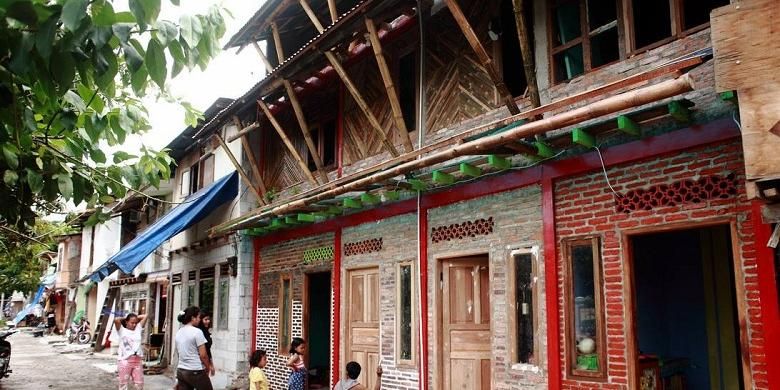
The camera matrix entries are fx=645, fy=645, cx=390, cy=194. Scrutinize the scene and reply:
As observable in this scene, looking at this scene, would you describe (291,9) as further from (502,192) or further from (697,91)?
(697,91)

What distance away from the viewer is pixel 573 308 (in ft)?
23.0

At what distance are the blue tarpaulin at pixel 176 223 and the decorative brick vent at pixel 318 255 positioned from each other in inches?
117

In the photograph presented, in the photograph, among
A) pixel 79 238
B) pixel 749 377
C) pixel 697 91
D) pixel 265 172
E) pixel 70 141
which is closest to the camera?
pixel 70 141

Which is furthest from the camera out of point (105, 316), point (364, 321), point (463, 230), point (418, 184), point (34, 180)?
point (105, 316)

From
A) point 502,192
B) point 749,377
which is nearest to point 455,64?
point 502,192

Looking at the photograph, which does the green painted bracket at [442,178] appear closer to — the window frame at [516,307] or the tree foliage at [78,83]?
the window frame at [516,307]

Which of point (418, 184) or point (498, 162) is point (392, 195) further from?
point (498, 162)

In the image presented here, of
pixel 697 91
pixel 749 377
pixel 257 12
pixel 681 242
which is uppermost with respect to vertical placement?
pixel 257 12

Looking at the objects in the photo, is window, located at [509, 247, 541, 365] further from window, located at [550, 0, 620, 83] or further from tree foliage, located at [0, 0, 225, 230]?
tree foliage, located at [0, 0, 225, 230]

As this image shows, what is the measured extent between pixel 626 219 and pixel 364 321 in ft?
16.9

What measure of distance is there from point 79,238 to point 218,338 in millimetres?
26839

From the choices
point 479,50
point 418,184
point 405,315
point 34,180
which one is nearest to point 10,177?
point 34,180

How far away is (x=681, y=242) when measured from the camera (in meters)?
9.70

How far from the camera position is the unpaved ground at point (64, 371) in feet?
51.1
